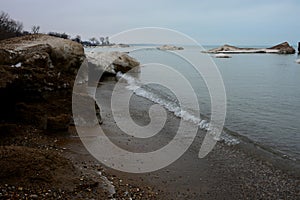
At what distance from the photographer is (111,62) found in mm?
21250

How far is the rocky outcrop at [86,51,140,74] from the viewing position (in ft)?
65.8

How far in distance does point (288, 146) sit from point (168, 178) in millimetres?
→ 3551

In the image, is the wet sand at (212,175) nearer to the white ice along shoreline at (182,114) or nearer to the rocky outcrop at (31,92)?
the white ice along shoreline at (182,114)

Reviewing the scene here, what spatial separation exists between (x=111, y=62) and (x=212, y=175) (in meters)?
17.1

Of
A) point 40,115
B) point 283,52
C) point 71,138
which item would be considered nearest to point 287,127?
point 71,138

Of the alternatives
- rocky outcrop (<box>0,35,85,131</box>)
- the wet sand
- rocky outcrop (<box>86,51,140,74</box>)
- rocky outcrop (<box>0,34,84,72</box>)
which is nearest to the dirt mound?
the wet sand

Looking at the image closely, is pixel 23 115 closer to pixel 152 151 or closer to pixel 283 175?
pixel 152 151

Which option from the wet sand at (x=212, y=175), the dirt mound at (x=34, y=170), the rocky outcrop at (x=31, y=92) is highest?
the rocky outcrop at (x=31, y=92)

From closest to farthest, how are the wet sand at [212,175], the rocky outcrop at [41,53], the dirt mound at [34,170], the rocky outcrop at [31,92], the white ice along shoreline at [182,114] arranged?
the dirt mound at [34,170] → the wet sand at [212,175] → the rocky outcrop at [31,92] → the white ice along shoreline at [182,114] → the rocky outcrop at [41,53]

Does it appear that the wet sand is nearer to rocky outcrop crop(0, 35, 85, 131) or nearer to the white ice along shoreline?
the white ice along shoreline

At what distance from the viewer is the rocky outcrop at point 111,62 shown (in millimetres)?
20061

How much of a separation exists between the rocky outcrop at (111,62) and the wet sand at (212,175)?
1352cm

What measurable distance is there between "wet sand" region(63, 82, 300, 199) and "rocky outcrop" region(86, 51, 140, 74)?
44.4 feet

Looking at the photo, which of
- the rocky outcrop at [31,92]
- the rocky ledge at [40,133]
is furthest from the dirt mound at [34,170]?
the rocky outcrop at [31,92]
